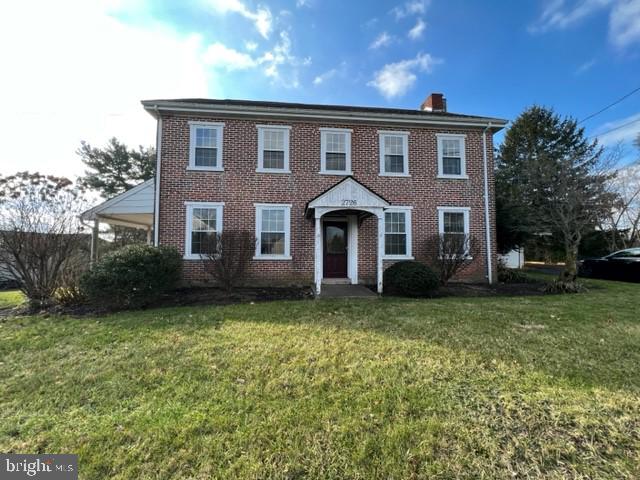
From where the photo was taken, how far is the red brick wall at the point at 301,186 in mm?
9961

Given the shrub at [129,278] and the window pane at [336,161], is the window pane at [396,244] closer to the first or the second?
the window pane at [336,161]

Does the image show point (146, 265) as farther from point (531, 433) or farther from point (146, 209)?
point (531, 433)

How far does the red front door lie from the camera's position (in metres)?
10.7

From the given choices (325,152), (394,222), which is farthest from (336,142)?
(394,222)

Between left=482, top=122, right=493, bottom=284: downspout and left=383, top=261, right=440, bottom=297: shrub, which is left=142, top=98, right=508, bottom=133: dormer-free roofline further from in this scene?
left=383, top=261, right=440, bottom=297: shrub

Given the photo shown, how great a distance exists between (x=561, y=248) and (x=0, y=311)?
2984cm

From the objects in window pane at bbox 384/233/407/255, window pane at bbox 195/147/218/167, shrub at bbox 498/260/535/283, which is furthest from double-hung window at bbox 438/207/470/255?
window pane at bbox 195/147/218/167

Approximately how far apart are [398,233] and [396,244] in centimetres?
41

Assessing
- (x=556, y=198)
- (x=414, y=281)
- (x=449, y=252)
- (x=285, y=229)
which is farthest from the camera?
(x=556, y=198)

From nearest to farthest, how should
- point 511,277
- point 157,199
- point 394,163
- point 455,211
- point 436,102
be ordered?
point 157,199
point 394,163
point 455,211
point 511,277
point 436,102

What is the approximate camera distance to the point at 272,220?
10281 millimetres

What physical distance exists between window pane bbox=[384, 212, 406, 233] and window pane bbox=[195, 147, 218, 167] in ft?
20.8

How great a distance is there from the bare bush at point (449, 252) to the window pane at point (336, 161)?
414 centimetres

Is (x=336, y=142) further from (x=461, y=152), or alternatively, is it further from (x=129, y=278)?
(x=129, y=278)
